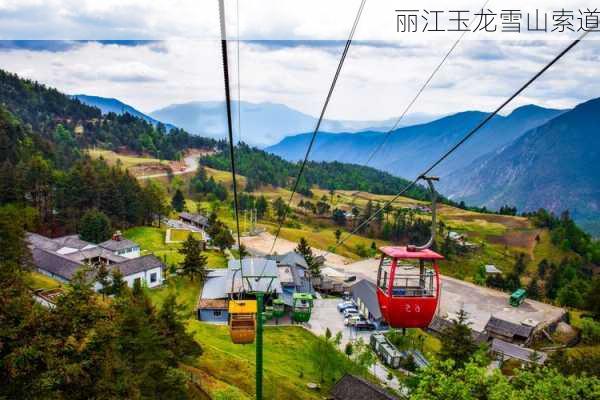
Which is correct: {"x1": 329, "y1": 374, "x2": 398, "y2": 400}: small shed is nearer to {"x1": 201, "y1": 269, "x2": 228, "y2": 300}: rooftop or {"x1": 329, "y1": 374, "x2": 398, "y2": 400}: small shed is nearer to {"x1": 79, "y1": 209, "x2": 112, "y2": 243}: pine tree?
{"x1": 201, "y1": 269, "x2": 228, "y2": 300}: rooftop

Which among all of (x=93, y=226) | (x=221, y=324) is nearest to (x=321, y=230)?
(x=93, y=226)

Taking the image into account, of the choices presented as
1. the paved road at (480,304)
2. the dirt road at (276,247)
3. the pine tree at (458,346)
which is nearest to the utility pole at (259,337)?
the pine tree at (458,346)

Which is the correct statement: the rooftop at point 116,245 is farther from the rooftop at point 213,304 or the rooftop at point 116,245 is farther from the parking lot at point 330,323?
the parking lot at point 330,323

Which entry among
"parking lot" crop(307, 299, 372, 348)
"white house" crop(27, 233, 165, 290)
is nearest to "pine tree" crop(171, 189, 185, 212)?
"white house" crop(27, 233, 165, 290)

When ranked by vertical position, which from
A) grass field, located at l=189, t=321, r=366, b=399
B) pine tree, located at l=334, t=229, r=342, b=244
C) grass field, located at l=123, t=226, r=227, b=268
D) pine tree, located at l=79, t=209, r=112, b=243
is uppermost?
pine tree, located at l=79, t=209, r=112, b=243

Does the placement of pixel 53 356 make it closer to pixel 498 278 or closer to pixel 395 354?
pixel 395 354

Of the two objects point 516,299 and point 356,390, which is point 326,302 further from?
point 516,299
